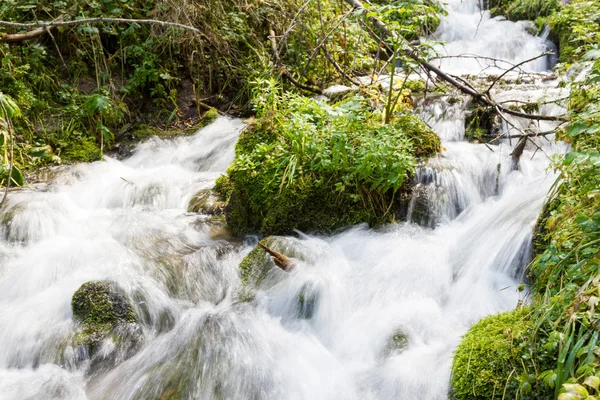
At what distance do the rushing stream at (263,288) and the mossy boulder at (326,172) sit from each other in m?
0.17

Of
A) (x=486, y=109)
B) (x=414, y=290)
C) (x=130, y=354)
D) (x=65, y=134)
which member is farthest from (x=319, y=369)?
(x=65, y=134)

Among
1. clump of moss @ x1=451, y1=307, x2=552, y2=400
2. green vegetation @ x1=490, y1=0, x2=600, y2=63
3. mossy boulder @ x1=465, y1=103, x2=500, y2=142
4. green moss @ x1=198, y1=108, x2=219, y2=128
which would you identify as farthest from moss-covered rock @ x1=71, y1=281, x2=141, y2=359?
green vegetation @ x1=490, y1=0, x2=600, y2=63

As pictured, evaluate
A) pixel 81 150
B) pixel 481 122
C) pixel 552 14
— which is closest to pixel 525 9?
pixel 552 14

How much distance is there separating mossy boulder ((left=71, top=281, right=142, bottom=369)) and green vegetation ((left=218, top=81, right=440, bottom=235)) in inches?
52.1

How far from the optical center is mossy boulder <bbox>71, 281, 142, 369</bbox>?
123 inches

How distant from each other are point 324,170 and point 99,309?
2066mm

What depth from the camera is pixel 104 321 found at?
128 inches

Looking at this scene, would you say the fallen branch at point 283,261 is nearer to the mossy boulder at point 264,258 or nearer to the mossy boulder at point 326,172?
the mossy boulder at point 264,258

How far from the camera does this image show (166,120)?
6734mm

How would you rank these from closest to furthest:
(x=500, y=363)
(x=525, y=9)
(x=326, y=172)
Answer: (x=500, y=363)
(x=326, y=172)
(x=525, y=9)

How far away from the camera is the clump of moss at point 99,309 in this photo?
321cm

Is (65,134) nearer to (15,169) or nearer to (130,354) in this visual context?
(15,169)

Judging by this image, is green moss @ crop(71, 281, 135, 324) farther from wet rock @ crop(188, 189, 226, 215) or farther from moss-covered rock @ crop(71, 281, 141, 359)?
wet rock @ crop(188, 189, 226, 215)

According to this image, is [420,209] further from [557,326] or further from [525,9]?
[525,9]
